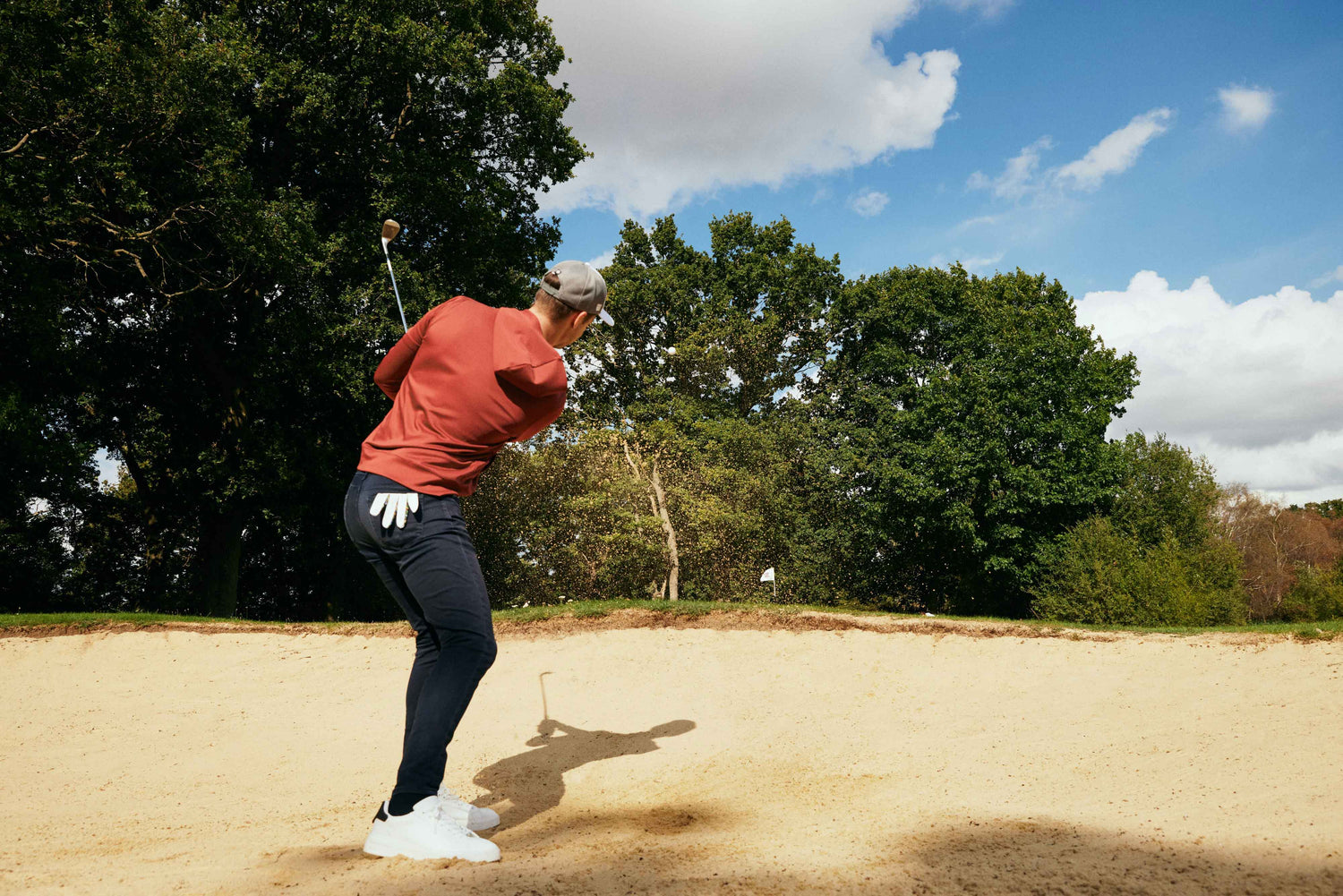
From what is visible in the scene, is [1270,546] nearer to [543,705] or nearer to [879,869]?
[543,705]

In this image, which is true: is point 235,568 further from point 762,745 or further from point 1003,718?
point 1003,718

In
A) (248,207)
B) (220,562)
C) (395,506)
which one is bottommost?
(220,562)

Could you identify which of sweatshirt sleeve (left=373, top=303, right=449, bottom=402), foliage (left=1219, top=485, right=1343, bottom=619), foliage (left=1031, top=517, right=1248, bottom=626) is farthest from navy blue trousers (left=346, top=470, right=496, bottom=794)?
foliage (left=1219, top=485, right=1343, bottom=619)

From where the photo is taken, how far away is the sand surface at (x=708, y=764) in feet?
10.3

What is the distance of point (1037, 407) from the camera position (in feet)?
90.1

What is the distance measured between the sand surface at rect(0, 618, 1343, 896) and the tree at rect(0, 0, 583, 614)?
7.89 meters

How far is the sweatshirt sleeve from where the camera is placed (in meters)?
3.36

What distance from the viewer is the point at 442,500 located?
10.5 ft

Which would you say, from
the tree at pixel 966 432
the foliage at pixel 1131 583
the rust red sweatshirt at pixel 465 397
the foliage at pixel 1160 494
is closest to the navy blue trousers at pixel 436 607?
the rust red sweatshirt at pixel 465 397

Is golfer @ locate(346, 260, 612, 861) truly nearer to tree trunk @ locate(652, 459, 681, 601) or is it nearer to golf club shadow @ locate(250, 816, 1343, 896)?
golf club shadow @ locate(250, 816, 1343, 896)

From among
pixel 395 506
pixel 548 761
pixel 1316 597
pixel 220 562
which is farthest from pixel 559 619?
pixel 1316 597

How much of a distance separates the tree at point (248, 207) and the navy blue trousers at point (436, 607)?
1309 cm

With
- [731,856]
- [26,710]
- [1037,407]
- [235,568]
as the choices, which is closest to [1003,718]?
[731,856]

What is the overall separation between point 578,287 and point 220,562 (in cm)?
1773
